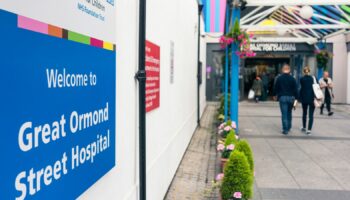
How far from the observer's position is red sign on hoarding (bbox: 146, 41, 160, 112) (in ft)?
13.3

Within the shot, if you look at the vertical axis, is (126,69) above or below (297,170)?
above

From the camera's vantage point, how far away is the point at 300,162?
24.3 feet

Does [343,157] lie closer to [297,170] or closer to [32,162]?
[297,170]

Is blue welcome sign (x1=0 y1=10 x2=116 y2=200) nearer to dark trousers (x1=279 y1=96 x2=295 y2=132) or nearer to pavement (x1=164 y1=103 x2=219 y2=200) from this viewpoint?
pavement (x1=164 y1=103 x2=219 y2=200)

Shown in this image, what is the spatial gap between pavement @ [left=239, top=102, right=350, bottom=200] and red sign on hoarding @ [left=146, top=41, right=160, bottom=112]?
1922 mm

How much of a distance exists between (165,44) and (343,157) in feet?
14.9

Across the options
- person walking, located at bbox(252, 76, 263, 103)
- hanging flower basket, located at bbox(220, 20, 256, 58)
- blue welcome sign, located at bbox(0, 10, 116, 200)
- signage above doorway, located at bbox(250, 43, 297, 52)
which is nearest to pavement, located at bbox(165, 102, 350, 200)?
hanging flower basket, located at bbox(220, 20, 256, 58)

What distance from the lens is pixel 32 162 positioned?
156 cm

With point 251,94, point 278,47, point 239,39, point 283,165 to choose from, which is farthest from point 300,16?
point 283,165

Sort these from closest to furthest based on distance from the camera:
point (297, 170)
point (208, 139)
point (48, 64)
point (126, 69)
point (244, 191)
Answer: point (48, 64) → point (126, 69) → point (244, 191) → point (297, 170) → point (208, 139)

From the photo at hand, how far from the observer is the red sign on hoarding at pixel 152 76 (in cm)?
405

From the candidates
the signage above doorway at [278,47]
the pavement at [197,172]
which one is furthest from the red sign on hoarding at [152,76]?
the signage above doorway at [278,47]

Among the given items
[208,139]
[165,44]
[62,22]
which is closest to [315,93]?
[208,139]

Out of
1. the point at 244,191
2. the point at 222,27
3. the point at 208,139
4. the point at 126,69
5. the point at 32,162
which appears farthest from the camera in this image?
the point at 222,27
